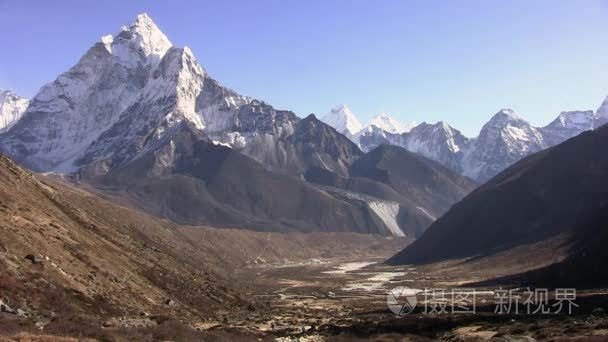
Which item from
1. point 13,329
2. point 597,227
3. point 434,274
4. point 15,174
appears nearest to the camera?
point 13,329

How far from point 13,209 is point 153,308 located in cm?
1752

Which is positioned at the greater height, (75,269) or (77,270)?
(75,269)

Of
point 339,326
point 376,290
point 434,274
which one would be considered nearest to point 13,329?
point 339,326

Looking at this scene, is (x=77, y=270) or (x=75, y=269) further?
(x=77, y=270)

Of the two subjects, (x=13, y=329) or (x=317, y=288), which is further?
(x=317, y=288)

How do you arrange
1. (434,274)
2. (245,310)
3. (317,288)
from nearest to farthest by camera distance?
(245,310) < (317,288) < (434,274)

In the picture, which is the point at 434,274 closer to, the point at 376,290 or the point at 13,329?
the point at 376,290

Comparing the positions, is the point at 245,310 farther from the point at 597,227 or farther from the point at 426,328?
the point at 597,227

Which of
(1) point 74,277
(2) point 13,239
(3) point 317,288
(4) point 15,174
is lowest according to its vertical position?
(3) point 317,288

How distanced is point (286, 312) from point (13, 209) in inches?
1695

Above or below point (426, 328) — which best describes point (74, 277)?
above

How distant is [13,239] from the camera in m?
53.3

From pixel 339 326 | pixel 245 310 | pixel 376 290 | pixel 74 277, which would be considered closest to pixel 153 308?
pixel 74 277

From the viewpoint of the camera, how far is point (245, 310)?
8669 cm
